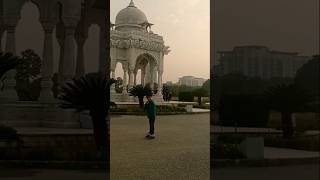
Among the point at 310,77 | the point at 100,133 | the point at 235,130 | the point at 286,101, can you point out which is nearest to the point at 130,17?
the point at 100,133

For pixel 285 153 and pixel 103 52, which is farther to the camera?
pixel 103 52

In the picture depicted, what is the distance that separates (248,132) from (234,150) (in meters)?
0.32

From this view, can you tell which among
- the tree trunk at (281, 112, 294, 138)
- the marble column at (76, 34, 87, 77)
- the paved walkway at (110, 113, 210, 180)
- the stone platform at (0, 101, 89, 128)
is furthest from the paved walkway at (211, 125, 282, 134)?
the marble column at (76, 34, 87, 77)

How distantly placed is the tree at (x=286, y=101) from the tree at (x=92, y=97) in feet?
7.41

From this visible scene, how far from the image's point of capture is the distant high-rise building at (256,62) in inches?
193

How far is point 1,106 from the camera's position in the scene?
5285 mm

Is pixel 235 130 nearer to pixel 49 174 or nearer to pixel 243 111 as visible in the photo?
pixel 243 111

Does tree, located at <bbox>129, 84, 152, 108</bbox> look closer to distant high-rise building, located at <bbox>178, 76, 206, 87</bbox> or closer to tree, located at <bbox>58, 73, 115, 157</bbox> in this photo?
distant high-rise building, located at <bbox>178, 76, 206, 87</bbox>

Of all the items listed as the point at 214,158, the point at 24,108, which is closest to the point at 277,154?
the point at 214,158

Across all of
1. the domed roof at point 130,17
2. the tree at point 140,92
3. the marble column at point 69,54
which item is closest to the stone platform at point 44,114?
the marble column at point 69,54

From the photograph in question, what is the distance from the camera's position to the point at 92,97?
5.38 metres

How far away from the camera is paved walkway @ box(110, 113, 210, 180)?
601 centimetres

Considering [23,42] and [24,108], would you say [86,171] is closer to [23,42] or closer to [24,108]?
[24,108]

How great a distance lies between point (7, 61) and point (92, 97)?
51.4 inches
